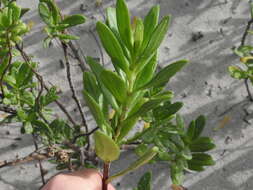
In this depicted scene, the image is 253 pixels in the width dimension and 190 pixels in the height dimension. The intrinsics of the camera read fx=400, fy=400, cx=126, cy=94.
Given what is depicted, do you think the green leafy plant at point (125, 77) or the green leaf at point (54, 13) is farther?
the green leaf at point (54, 13)

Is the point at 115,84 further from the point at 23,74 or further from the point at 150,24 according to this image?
the point at 23,74

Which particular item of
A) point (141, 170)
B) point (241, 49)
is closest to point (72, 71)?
point (141, 170)

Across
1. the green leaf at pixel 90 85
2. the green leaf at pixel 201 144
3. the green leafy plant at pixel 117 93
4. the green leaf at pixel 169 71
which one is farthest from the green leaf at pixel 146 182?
the green leaf at pixel 169 71

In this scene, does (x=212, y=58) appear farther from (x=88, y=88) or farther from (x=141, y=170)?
(x=88, y=88)

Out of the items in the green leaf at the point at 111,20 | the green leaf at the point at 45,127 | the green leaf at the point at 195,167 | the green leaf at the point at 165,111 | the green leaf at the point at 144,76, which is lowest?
the green leaf at the point at 195,167

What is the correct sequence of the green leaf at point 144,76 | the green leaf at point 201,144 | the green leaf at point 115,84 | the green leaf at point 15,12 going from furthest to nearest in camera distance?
the green leaf at point 201,144
the green leaf at point 15,12
the green leaf at point 144,76
the green leaf at point 115,84

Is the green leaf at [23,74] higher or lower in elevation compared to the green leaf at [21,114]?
higher

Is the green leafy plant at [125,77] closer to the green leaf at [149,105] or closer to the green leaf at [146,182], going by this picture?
the green leaf at [149,105]
